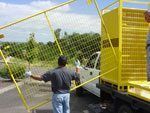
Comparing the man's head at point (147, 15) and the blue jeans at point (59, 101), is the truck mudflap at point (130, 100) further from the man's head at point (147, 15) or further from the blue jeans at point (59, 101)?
the man's head at point (147, 15)

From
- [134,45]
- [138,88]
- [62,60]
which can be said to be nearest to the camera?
[138,88]

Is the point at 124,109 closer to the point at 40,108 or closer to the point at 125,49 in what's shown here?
the point at 125,49

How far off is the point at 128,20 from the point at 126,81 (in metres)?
1.32

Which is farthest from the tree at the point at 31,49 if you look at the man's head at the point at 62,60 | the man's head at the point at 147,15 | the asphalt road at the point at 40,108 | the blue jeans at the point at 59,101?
the asphalt road at the point at 40,108

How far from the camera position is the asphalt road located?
473 inches

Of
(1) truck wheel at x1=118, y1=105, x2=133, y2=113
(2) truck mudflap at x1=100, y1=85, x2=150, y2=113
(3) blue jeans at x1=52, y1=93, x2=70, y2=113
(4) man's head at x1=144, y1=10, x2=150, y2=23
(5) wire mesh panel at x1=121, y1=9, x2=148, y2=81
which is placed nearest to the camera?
(2) truck mudflap at x1=100, y1=85, x2=150, y2=113

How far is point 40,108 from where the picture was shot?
12352 millimetres

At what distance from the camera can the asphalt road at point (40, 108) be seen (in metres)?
12.0

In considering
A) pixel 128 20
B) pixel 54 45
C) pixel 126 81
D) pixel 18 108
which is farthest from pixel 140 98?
pixel 18 108

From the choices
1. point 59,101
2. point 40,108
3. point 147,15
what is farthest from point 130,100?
point 40,108

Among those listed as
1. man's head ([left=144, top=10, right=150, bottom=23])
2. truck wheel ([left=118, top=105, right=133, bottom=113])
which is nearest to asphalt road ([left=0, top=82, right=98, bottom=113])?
truck wheel ([left=118, top=105, right=133, bottom=113])

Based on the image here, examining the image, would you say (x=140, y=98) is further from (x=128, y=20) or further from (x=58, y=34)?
(x=58, y=34)

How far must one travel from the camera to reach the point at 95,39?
9.84 m

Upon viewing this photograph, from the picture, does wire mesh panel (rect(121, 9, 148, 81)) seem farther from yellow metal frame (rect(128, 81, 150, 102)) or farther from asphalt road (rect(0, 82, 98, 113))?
asphalt road (rect(0, 82, 98, 113))
